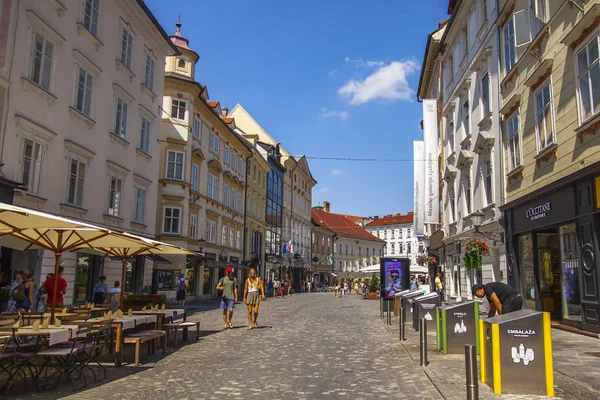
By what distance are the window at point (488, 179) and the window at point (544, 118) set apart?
448 centimetres

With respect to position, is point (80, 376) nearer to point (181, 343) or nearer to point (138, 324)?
point (138, 324)

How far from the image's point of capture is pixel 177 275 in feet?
105

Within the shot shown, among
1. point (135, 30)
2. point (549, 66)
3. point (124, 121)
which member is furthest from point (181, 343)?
point (135, 30)

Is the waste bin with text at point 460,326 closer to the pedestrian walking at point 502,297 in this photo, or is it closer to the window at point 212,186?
the pedestrian walking at point 502,297

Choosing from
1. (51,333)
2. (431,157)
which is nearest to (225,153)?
(431,157)

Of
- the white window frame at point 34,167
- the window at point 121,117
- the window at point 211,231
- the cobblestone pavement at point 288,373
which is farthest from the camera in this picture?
the window at point 211,231

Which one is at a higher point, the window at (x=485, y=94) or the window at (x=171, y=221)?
the window at (x=485, y=94)

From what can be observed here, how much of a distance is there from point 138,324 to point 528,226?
37.3 feet

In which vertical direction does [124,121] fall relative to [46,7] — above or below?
below

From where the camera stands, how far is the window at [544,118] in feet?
46.3

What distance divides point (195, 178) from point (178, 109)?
4.58 meters

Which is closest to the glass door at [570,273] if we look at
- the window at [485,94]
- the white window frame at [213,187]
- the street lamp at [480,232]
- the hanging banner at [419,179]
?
the street lamp at [480,232]

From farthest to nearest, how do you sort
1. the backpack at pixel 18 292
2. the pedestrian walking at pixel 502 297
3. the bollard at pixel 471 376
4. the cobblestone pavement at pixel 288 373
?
the backpack at pixel 18 292
the pedestrian walking at pixel 502 297
the cobblestone pavement at pixel 288 373
the bollard at pixel 471 376

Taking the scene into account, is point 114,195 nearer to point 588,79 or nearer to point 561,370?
point 588,79
